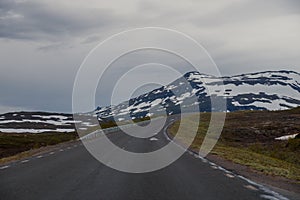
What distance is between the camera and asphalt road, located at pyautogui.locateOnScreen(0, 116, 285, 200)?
1170cm

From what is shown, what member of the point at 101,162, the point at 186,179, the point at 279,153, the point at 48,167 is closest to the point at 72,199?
the point at 186,179

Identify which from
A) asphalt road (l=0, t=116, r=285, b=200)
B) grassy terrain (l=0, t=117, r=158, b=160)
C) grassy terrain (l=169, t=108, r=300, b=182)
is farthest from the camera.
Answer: grassy terrain (l=0, t=117, r=158, b=160)

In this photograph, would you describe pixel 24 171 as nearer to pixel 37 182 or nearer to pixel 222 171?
pixel 37 182

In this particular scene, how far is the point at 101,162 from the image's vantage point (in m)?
21.4

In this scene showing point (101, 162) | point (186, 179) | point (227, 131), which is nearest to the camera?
point (186, 179)

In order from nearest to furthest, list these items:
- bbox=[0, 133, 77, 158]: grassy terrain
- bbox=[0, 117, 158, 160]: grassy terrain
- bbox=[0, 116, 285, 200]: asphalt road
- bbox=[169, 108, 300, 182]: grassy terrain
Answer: bbox=[0, 116, 285, 200]: asphalt road
bbox=[169, 108, 300, 182]: grassy terrain
bbox=[0, 117, 158, 160]: grassy terrain
bbox=[0, 133, 77, 158]: grassy terrain

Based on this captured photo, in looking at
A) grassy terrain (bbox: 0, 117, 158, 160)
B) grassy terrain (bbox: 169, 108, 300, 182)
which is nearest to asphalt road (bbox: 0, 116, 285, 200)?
grassy terrain (bbox: 169, 108, 300, 182)

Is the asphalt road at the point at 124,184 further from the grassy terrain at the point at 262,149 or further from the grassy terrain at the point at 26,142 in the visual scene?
the grassy terrain at the point at 26,142

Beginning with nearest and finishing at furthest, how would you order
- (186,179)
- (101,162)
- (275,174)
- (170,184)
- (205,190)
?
(205,190) < (170,184) < (186,179) < (275,174) < (101,162)

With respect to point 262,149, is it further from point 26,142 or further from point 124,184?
point 26,142

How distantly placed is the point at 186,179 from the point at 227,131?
4499cm

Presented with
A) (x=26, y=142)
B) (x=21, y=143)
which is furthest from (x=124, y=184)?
(x=26, y=142)

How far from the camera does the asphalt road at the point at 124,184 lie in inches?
460

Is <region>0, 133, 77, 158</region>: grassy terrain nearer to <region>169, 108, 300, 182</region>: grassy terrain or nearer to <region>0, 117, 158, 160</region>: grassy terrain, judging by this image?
<region>0, 117, 158, 160</region>: grassy terrain
